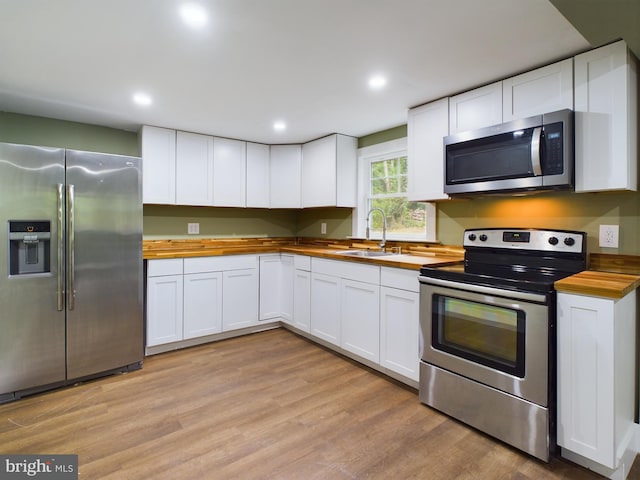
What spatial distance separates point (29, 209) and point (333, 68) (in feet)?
7.46

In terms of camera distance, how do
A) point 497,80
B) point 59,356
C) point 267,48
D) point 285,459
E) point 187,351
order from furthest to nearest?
point 187,351, point 59,356, point 497,80, point 267,48, point 285,459

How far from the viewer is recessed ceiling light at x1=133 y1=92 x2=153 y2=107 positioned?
261 cm

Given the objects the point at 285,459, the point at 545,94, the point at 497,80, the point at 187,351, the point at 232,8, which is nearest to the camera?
the point at 232,8

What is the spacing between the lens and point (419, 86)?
7.98 ft

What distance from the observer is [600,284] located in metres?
1.63

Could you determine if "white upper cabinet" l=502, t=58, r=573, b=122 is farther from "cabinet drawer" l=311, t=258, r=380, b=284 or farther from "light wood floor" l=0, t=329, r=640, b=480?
"light wood floor" l=0, t=329, r=640, b=480

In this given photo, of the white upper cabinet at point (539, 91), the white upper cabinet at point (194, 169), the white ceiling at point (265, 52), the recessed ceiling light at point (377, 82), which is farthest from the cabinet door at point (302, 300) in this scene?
the white upper cabinet at point (539, 91)

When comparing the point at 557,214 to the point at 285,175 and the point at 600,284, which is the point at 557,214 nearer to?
the point at 600,284

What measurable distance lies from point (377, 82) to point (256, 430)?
235 cm

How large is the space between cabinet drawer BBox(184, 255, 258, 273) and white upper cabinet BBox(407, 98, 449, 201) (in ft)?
5.96

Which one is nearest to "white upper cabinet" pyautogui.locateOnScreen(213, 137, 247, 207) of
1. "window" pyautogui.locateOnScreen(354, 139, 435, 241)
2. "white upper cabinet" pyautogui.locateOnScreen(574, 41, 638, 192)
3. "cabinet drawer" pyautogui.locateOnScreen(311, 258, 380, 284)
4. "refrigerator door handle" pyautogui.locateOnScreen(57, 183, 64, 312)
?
"cabinet drawer" pyautogui.locateOnScreen(311, 258, 380, 284)

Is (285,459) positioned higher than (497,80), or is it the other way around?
(497,80)

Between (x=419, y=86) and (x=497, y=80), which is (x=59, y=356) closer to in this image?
(x=419, y=86)

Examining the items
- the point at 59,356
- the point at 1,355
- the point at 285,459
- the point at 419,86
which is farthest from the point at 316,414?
the point at 419,86
